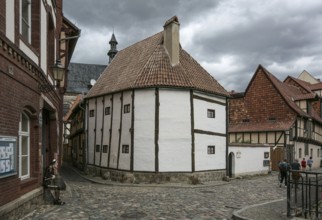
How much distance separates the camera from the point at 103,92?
23000 millimetres

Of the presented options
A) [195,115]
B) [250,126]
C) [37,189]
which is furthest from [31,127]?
[250,126]

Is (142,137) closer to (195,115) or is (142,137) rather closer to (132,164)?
(132,164)

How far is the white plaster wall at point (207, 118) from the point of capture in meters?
20.2

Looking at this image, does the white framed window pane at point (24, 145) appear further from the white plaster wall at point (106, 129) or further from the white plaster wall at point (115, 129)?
the white plaster wall at point (106, 129)

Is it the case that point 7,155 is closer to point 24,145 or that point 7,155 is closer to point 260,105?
point 24,145

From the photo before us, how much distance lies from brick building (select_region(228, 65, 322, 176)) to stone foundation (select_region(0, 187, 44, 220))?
63.1ft

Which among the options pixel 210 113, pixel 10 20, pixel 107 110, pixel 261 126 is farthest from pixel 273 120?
pixel 10 20

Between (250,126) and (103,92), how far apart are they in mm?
15359

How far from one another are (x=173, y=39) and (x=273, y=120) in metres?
14.7

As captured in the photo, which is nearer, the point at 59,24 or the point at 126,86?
the point at 59,24

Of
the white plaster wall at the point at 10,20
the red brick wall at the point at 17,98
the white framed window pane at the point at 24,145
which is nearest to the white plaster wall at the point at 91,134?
the red brick wall at the point at 17,98

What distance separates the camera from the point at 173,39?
838 inches

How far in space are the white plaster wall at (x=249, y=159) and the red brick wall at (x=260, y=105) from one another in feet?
18.9

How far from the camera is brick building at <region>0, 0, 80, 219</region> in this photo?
7.68m
